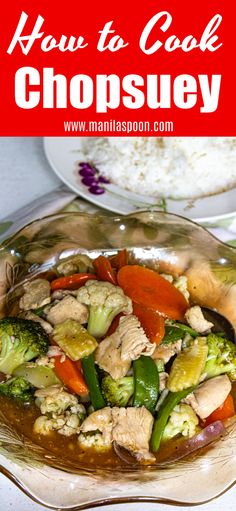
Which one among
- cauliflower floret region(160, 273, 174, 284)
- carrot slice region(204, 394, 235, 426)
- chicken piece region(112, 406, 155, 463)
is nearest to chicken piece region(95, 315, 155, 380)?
chicken piece region(112, 406, 155, 463)

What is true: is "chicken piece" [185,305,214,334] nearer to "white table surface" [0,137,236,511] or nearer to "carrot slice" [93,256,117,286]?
"carrot slice" [93,256,117,286]

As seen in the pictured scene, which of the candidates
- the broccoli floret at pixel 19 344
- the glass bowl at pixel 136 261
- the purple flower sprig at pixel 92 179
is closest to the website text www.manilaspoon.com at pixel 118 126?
the purple flower sprig at pixel 92 179

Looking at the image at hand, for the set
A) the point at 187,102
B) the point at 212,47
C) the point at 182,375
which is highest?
the point at 212,47

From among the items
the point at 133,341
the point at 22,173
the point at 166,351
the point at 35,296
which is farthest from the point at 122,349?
the point at 22,173

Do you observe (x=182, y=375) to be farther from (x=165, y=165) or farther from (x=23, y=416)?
(x=165, y=165)

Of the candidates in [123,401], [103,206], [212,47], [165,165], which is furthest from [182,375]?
[212,47]

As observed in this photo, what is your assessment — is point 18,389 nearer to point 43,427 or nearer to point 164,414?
point 43,427
